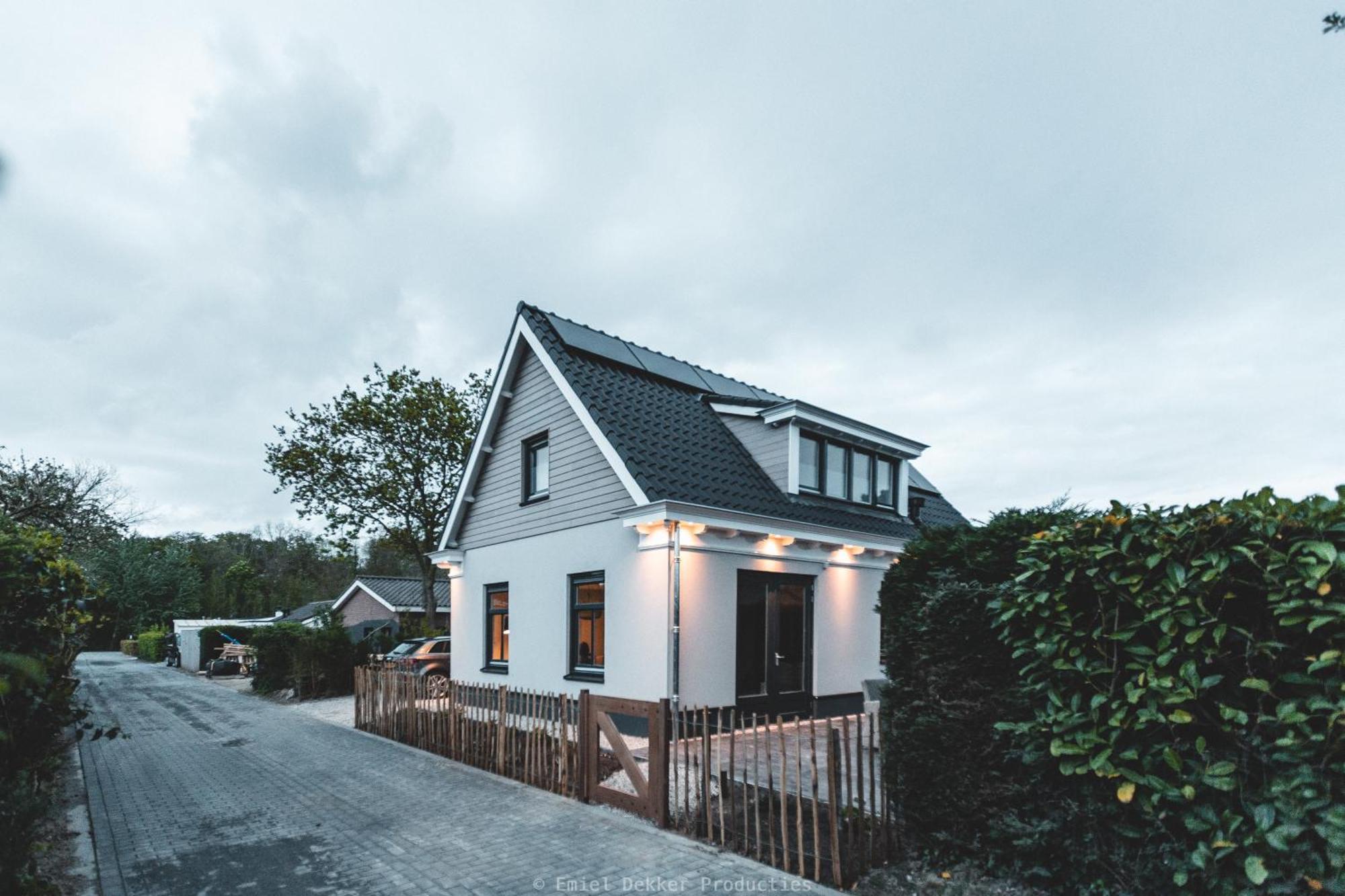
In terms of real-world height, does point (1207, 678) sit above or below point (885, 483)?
below

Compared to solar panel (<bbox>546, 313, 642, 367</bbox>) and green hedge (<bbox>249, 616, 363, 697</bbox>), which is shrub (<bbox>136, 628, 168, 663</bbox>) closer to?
green hedge (<bbox>249, 616, 363, 697</bbox>)

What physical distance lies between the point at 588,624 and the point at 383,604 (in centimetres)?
2789

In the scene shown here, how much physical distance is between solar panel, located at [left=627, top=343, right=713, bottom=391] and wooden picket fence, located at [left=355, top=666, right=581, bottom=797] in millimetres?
7051

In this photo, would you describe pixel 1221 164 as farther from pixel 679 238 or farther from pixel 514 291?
pixel 514 291

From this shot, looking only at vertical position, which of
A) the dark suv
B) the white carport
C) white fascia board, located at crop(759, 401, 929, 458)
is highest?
white fascia board, located at crop(759, 401, 929, 458)

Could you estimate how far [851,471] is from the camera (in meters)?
14.8

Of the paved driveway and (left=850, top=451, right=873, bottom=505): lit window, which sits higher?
(left=850, top=451, right=873, bottom=505): lit window

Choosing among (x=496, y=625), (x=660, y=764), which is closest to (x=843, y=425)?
(x=496, y=625)

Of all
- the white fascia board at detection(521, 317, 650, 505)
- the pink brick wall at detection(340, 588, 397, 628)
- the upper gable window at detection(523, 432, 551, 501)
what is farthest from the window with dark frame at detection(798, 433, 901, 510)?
the pink brick wall at detection(340, 588, 397, 628)

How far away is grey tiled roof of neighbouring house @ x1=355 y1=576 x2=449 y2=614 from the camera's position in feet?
119

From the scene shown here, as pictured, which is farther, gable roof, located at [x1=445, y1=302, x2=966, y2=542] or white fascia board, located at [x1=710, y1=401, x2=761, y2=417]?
white fascia board, located at [x1=710, y1=401, x2=761, y2=417]

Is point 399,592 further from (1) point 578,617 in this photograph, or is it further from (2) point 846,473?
(2) point 846,473

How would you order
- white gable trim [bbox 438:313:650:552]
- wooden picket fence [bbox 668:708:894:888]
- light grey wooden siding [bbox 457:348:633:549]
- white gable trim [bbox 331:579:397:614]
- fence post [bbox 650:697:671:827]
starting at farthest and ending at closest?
white gable trim [bbox 331:579:397:614], light grey wooden siding [bbox 457:348:633:549], white gable trim [bbox 438:313:650:552], fence post [bbox 650:697:671:827], wooden picket fence [bbox 668:708:894:888]

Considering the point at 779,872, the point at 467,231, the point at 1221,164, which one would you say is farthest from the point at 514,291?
the point at 779,872
